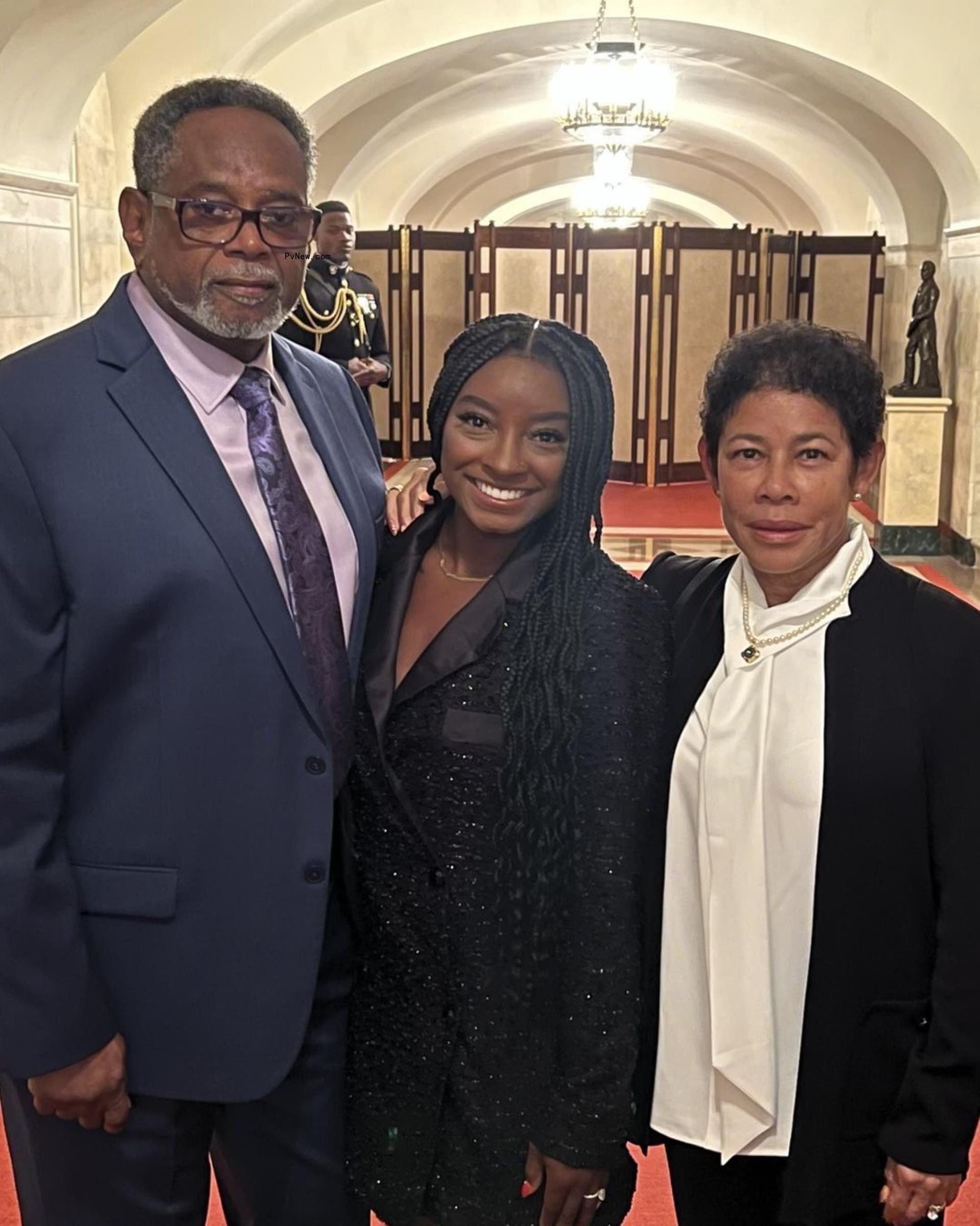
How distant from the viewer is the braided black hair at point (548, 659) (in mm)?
1872

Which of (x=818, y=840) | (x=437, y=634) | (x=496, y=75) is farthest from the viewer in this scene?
(x=496, y=75)

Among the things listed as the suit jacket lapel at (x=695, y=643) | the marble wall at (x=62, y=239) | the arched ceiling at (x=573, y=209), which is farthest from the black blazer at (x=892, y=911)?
the arched ceiling at (x=573, y=209)

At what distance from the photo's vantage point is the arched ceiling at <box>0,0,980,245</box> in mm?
7008

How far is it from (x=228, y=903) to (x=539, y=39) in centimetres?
1083

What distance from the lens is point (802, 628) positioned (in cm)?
195

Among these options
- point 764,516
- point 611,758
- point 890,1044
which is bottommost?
point 890,1044

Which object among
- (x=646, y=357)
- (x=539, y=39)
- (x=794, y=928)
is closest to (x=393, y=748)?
(x=794, y=928)

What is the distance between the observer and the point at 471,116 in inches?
639

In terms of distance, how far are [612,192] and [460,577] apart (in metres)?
16.3

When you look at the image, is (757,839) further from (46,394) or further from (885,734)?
(46,394)

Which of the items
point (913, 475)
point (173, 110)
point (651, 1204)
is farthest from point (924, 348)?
point (173, 110)

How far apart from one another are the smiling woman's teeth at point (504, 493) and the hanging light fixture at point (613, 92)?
356 inches

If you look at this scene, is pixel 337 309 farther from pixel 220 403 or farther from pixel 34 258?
pixel 220 403

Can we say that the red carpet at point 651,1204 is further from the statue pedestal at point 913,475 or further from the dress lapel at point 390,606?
the statue pedestal at point 913,475
